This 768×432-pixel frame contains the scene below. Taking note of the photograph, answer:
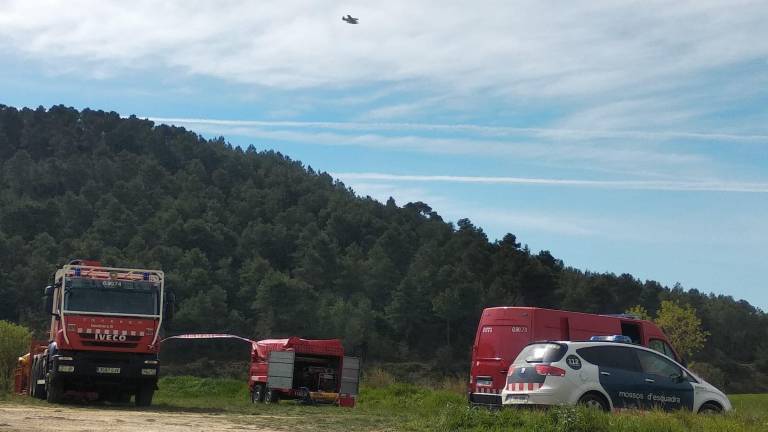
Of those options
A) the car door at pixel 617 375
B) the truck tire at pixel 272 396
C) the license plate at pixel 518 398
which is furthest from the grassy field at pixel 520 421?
the truck tire at pixel 272 396

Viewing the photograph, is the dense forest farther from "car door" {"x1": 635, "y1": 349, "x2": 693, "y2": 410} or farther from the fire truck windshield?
"car door" {"x1": 635, "y1": 349, "x2": 693, "y2": 410}

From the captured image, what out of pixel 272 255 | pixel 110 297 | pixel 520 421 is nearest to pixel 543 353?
pixel 520 421

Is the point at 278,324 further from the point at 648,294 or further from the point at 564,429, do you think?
the point at 564,429

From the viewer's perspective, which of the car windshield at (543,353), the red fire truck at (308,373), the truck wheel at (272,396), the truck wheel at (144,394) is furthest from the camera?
the truck wheel at (272,396)

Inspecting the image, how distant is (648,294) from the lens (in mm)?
91188

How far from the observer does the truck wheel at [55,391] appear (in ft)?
76.5

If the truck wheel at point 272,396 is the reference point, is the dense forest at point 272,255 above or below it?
above

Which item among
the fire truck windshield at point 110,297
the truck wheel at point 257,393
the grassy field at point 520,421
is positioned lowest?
the truck wheel at point 257,393

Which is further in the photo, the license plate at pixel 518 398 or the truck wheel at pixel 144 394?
the truck wheel at pixel 144 394

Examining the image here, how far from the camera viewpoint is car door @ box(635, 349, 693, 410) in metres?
17.4

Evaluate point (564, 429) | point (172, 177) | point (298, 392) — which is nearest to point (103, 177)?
point (172, 177)

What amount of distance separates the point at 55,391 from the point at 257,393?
837cm

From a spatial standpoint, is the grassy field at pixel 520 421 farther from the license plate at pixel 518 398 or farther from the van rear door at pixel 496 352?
the van rear door at pixel 496 352

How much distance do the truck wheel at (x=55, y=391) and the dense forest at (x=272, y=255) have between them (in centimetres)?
3874
